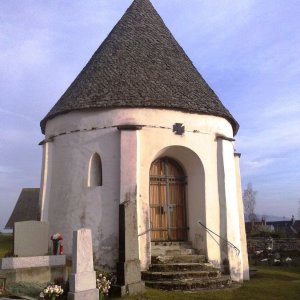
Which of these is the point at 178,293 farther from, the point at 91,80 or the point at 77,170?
the point at 91,80

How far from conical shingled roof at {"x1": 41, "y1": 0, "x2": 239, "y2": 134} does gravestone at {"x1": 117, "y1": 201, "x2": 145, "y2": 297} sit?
3.44 meters

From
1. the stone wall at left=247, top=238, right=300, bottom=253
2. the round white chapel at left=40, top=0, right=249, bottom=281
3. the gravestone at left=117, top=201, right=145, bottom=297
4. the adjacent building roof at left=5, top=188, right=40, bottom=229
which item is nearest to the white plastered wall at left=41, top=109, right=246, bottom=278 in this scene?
the round white chapel at left=40, top=0, right=249, bottom=281

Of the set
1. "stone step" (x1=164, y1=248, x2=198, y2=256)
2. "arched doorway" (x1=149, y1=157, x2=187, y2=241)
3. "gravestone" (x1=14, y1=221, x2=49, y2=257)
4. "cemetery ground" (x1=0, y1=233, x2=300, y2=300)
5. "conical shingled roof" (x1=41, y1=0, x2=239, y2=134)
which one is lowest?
"cemetery ground" (x1=0, y1=233, x2=300, y2=300)

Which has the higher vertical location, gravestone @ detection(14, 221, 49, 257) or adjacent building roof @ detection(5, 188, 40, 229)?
adjacent building roof @ detection(5, 188, 40, 229)

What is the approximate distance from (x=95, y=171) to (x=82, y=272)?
4188mm

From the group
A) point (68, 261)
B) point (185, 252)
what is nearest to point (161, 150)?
point (185, 252)

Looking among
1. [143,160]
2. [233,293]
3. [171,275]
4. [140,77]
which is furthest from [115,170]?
[233,293]

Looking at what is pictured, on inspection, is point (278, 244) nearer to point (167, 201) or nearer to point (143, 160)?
point (167, 201)

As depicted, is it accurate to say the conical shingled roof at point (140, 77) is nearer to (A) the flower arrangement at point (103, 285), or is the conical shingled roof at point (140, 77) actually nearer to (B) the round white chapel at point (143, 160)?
(B) the round white chapel at point (143, 160)

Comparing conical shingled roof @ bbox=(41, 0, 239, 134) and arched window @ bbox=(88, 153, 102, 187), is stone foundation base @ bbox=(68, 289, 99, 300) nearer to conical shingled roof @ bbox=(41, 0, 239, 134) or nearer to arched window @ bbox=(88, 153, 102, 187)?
arched window @ bbox=(88, 153, 102, 187)

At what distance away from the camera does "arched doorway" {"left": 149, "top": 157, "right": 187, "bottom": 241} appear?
1298cm

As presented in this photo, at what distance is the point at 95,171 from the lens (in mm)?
12672

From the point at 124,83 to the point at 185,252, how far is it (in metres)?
5.72

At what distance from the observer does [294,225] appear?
53219 mm
